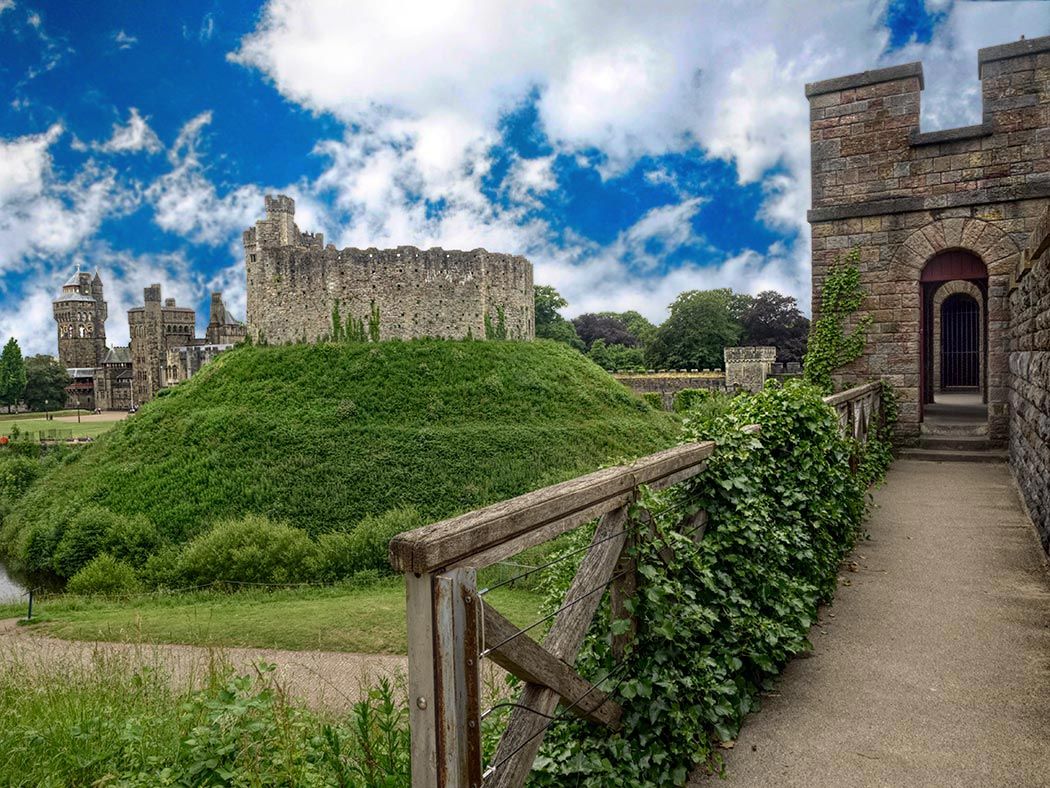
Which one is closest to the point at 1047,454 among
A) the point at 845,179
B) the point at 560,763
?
the point at 560,763

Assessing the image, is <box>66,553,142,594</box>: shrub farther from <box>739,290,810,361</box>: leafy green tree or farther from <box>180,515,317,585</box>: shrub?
<box>739,290,810,361</box>: leafy green tree

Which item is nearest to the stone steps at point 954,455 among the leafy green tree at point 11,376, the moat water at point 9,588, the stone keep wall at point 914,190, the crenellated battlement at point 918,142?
the stone keep wall at point 914,190

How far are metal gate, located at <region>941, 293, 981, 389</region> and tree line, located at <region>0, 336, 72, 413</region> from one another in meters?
81.3

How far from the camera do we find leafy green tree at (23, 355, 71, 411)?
7606cm

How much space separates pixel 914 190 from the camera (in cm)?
1120

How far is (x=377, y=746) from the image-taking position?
128 inches

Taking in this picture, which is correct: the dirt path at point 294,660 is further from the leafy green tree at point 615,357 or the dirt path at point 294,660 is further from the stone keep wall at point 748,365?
the leafy green tree at point 615,357

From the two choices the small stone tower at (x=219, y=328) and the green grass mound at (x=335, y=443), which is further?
the small stone tower at (x=219, y=328)

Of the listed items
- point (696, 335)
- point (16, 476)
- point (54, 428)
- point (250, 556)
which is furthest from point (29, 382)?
point (250, 556)

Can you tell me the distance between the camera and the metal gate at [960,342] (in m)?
22.1

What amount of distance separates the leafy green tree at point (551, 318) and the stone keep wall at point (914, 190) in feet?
156

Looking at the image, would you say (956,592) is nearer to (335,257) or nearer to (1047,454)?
(1047,454)

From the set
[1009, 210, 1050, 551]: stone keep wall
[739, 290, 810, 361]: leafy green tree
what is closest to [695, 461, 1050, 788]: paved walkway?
[1009, 210, 1050, 551]: stone keep wall

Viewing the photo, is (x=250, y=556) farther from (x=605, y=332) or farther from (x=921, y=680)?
(x=605, y=332)
